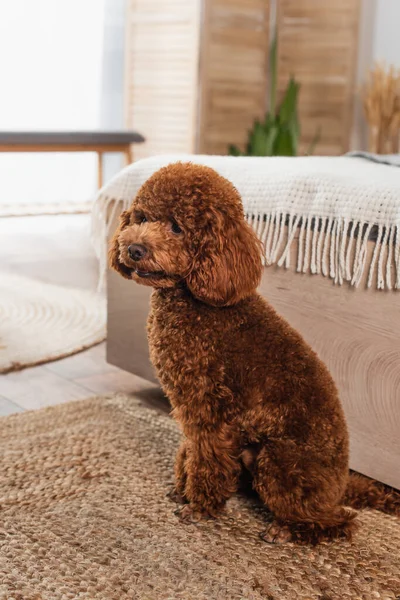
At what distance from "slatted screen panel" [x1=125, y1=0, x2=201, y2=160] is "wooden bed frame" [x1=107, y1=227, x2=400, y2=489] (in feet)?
11.1

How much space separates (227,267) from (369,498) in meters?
0.55

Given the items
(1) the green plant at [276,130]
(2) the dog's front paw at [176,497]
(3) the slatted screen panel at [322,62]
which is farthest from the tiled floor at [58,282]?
(3) the slatted screen panel at [322,62]

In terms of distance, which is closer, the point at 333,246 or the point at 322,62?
the point at 333,246

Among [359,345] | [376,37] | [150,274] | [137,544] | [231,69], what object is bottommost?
[137,544]

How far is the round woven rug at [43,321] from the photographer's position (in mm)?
2348

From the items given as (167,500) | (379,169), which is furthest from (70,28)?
(167,500)

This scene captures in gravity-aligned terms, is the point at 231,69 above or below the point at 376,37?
below

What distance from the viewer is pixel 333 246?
4.82 feet

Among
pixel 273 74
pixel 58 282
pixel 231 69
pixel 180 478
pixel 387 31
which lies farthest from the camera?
pixel 387 31

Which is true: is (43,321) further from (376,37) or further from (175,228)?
(376,37)

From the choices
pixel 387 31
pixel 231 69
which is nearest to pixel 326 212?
pixel 231 69

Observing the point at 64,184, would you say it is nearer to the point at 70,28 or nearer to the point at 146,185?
the point at 70,28

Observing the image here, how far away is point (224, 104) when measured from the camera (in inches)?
190

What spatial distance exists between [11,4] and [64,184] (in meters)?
1.22
